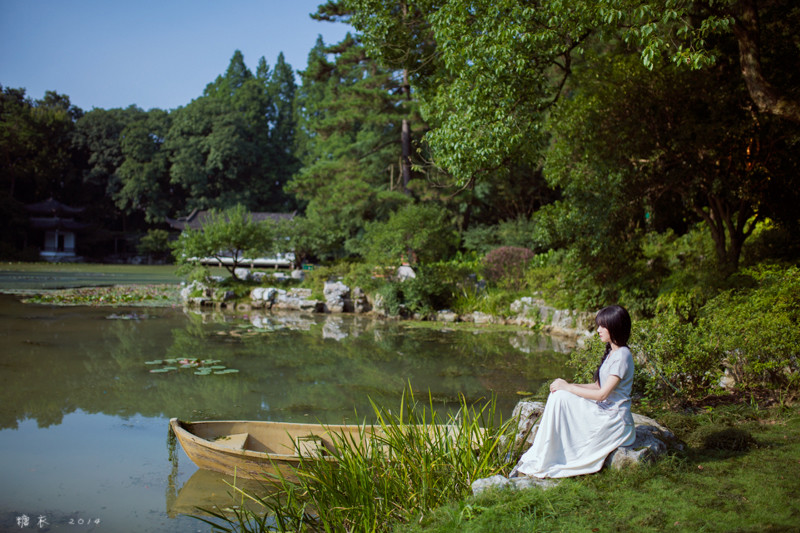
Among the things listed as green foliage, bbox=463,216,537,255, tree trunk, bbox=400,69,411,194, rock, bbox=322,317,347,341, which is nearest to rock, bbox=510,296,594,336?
rock, bbox=322,317,347,341

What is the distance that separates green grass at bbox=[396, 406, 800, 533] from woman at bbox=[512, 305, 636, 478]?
0.12 meters

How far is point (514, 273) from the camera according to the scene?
14852 millimetres

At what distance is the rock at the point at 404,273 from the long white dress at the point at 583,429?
37.9 ft

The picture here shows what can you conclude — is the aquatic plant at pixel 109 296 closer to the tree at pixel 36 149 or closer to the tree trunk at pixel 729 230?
the tree trunk at pixel 729 230

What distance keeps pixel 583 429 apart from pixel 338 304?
12.8 meters

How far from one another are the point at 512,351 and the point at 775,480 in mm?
6757

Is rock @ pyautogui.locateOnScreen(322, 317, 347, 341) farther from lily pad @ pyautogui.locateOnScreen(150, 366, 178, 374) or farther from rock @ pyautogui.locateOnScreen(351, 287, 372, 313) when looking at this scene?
lily pad @ pyautogui.locateOnScreen(150, 366, 178, 374)

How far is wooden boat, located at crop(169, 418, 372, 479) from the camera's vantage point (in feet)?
13.5

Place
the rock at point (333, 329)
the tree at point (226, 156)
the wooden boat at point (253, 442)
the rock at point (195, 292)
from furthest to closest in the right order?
the tree at point (226, 156) < the rock at point (195, 292) < the rock at point (333, 329) < the wooden boat at point (253, 442)

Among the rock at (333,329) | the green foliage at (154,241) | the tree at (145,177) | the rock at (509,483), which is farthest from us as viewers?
the tree at (145,177)

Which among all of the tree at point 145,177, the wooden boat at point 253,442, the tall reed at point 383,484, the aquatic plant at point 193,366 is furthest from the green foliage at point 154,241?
the tall reed at point 383,484

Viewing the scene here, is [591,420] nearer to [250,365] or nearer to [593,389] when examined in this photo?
[593,389]

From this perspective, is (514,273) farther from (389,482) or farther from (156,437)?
(389,482)

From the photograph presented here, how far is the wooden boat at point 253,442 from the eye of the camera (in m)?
4.12
